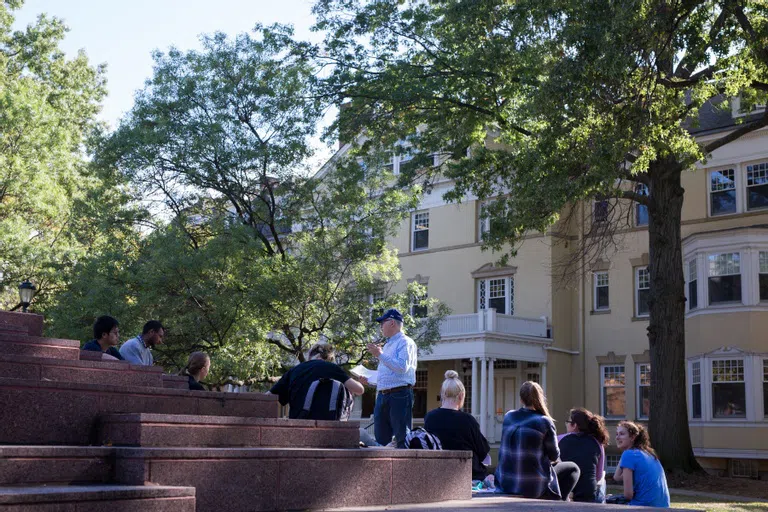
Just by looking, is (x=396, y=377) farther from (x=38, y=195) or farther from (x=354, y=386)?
(x=38, y=195)

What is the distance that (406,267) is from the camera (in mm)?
37438

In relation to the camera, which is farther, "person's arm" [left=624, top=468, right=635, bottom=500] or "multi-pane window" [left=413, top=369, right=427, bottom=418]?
"multi-pane window" [left=413, top=369, right=427, bottom=418]

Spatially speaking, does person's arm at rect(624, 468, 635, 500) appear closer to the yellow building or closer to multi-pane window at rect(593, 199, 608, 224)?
multi-pane window at rect(593, 199, 608, 224)

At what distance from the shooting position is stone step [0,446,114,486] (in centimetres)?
577

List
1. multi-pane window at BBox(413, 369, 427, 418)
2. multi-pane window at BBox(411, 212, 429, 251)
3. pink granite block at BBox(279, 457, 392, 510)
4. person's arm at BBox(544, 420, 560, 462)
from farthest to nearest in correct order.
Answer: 1. multi-pane window at BBox(411, 212, 429, 251)
2. multi-pane window at BBox(413, 369, 427, 418)
3. person's arm at BBox(544, 420, 560, 462)
4. pink granite block at BBox(279, 457, 392, 510)

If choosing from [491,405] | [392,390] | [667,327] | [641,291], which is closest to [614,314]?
[641,291]

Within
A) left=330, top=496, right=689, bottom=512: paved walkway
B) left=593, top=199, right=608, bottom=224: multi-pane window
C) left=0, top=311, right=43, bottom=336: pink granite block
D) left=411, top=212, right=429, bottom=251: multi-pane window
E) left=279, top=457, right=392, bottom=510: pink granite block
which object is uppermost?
left=411, top=212, right=429, bottom=251: multi-pane window

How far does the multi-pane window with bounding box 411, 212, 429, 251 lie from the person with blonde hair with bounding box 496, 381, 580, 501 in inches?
1129

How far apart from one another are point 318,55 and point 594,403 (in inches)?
660

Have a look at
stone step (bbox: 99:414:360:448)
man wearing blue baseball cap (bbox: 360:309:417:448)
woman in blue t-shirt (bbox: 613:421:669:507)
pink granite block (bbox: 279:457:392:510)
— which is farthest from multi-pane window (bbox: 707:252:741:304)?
pink granite block (bbox: 279:457:392:510)

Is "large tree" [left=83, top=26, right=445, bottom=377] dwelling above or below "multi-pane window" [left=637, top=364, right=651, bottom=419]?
above

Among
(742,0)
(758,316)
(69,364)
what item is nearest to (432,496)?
(69,364)

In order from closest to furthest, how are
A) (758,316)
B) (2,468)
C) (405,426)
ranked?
(2,468)
(405,426)
(758,316)

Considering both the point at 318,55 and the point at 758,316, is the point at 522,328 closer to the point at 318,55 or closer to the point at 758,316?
the point at 758,316
